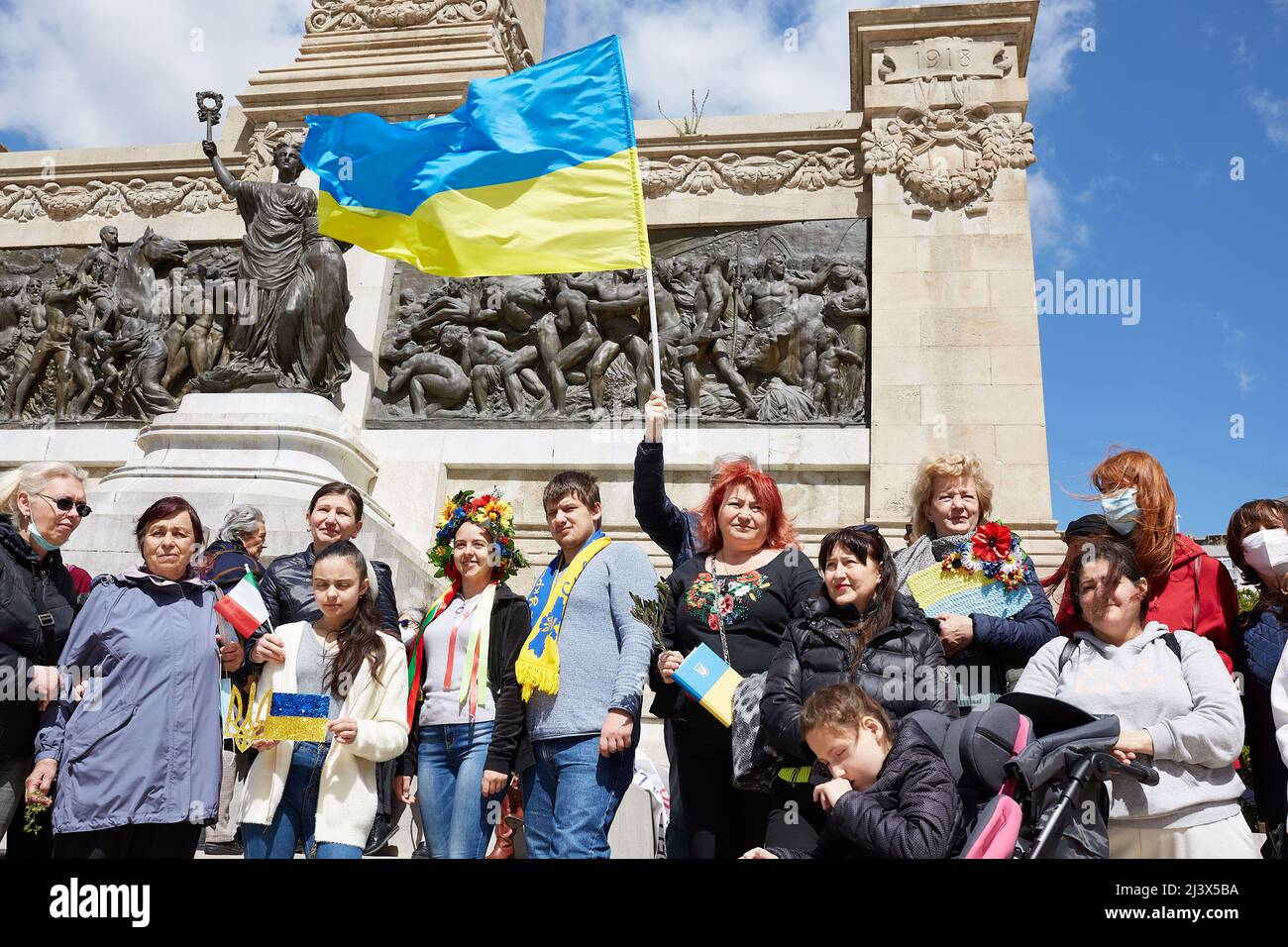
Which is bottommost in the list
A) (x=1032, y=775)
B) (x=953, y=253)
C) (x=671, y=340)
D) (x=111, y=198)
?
(x=1032, y=775)

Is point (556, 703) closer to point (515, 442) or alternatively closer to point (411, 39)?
point (515, 442)

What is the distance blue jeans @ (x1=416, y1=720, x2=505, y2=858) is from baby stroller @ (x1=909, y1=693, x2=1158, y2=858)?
1.88 meters

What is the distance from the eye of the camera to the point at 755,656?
4.15 meters

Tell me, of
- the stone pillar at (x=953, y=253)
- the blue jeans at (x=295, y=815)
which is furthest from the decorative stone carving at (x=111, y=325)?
the blue jeans at (x=295, y=815)

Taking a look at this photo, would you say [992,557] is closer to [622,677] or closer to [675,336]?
[622,677]

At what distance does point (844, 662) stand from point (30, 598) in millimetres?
3264

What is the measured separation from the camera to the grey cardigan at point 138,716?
12.7 feet

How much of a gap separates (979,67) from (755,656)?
968cm

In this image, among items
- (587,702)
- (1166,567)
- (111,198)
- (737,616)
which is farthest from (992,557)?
(111,198)

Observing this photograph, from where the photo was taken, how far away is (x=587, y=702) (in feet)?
13.9

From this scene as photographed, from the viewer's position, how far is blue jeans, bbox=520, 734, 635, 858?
4.02 m

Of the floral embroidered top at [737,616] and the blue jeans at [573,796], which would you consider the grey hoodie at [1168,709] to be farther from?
the blue jeans at [573,796]

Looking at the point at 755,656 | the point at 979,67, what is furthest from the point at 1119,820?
the point at 979,67

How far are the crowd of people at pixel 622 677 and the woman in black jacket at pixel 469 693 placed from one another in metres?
0.01
